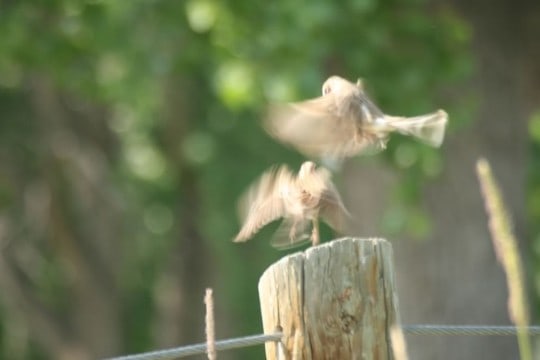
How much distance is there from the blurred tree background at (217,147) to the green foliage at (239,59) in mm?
18

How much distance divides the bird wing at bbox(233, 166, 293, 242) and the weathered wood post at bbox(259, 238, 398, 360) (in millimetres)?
591

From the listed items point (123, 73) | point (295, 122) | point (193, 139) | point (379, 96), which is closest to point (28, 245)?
point (193, 139)

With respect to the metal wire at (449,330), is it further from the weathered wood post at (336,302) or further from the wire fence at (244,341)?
the weathered wood post at (336,302)

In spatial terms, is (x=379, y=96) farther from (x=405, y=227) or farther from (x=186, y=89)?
(x=186, y=89)

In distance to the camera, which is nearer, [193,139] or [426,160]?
[426,160]

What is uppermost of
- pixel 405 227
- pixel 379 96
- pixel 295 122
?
pixel 379 96

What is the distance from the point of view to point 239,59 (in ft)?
33.2

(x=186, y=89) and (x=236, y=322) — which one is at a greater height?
(x=186, y=89)

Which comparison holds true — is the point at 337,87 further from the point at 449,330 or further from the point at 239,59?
the point at 239,59

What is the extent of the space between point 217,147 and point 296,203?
14.7 m

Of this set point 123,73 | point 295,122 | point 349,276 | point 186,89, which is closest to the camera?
point 349,276

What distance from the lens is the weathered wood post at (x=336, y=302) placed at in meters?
3.47

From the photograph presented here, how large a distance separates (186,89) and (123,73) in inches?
147

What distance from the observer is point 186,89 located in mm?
18219
